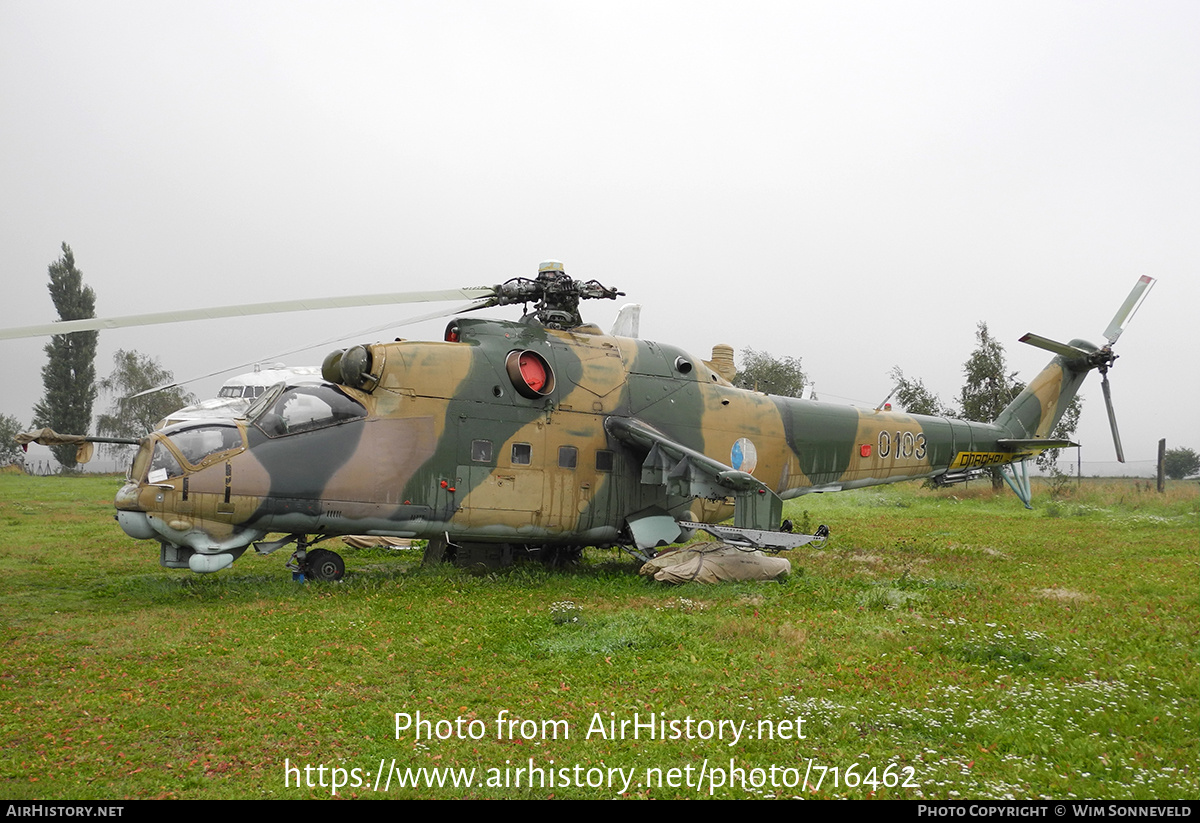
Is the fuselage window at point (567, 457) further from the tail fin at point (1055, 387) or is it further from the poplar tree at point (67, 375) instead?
the poplar tree at point (67, 375)

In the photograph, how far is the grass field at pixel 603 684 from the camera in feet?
16.4

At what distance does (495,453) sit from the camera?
12.2 meters

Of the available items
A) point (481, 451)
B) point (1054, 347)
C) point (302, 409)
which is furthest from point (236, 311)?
point (1054, 347)

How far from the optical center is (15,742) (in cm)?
554

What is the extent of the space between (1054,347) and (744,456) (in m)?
Result: 8.09

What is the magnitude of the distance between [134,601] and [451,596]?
14.3 feet

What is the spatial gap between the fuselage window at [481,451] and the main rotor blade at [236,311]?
2.28 m

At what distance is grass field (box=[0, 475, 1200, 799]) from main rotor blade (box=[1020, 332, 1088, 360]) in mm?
4981

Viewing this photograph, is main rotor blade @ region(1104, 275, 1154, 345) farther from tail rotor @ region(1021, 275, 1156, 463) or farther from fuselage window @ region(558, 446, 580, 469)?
fuselage window @ region(558, 446, 580, 469)

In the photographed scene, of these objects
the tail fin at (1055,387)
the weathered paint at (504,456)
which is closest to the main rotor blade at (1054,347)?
the tail fin at (1055,387)

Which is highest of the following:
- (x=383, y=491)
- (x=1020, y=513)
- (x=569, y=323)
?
(x=569, y=323)

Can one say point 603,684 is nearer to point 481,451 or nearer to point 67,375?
point 481,451
